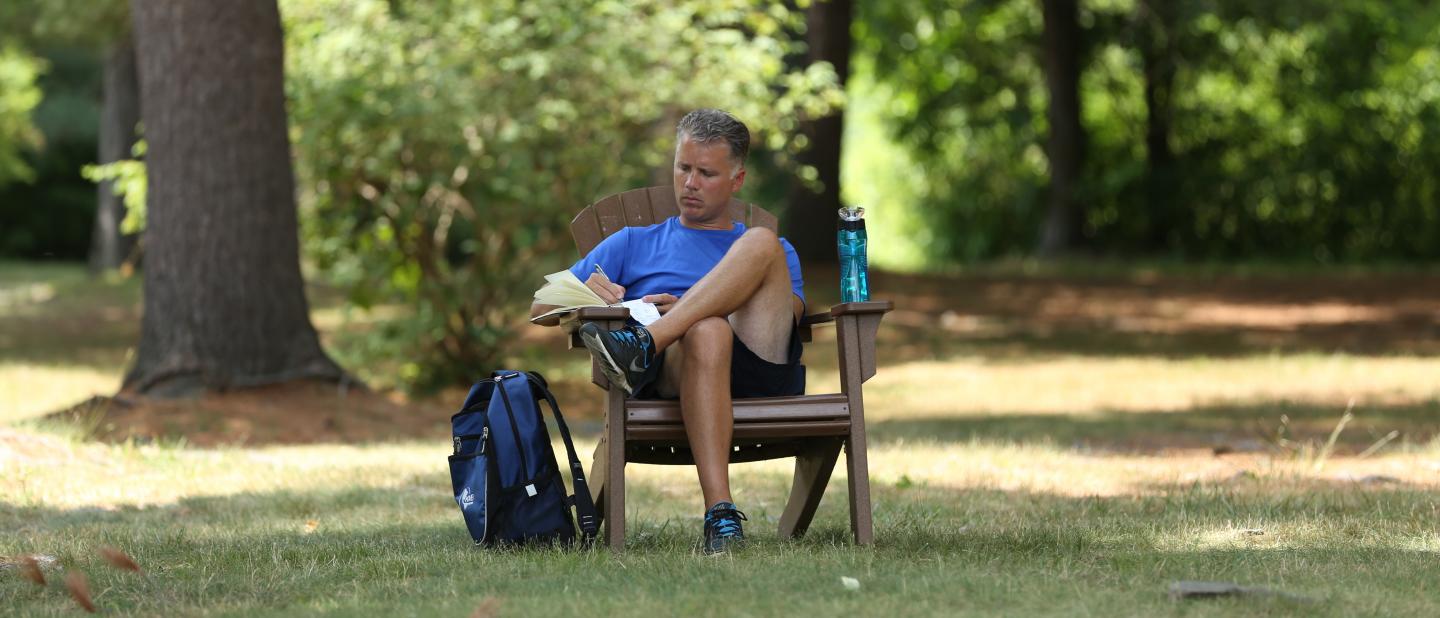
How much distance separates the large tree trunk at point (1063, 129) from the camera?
22312 millimetres

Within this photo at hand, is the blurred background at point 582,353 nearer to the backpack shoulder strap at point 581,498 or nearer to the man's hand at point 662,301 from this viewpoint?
the backpack shoulder strap at point 581,498

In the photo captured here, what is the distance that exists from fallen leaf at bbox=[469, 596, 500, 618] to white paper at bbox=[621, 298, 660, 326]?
42.2 inches

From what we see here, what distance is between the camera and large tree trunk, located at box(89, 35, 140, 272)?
20688 millimetres

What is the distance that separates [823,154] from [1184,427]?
8675mm

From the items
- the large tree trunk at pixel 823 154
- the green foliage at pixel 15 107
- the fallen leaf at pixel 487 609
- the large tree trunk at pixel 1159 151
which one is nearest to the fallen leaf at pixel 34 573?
the fallen leaf at pixel 487 609

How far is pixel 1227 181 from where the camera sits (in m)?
24.5

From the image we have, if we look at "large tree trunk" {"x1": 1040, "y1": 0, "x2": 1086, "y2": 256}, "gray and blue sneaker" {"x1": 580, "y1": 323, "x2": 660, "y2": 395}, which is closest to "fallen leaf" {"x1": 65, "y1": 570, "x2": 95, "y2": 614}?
"gray and blue sneaker" {"x1": 580, "y1": 323, "x2": 660, "y2": 395}

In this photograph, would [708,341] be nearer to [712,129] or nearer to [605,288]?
[605,288]

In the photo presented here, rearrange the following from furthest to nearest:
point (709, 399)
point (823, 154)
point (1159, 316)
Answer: point (823, 154)
point (1159, 316)
point (709, 399)

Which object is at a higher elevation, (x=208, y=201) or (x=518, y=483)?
(x=208, y=201)

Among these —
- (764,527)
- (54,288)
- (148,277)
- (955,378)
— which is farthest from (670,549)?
(54,288)

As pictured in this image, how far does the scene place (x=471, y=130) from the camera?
9.85 meters

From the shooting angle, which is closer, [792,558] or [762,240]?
[792,558]

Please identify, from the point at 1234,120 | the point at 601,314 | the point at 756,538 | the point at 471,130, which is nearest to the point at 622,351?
the point at 601,314
